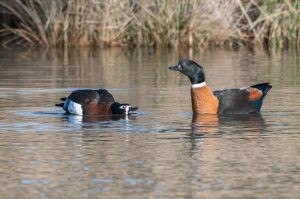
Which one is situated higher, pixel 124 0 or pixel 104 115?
pixel 124 0

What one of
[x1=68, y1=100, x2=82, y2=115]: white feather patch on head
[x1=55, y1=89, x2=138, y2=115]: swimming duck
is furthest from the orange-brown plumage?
[x1=68, y1=100, x2=82, y2=115]: white feather patch on head

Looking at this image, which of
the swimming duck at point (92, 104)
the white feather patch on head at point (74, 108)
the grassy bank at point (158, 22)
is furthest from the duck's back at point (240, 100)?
the grassy bank at point (158, 22)

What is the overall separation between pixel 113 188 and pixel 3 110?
5.04 meters

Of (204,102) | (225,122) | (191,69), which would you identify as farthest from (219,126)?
(191,69)

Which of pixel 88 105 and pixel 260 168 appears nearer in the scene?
pixel 260 168

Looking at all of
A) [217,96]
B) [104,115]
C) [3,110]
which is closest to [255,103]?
[217,96]

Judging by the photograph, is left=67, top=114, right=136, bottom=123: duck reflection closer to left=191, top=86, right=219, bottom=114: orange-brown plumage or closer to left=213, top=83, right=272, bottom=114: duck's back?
left=191, top=86, right=219, bottom=114: orange-brown plumage

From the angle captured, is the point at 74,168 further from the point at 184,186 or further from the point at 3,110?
the point at 3,110

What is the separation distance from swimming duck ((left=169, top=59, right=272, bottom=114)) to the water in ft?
0.57

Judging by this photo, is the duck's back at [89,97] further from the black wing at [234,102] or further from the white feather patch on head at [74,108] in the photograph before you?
the black wing at [234,102]

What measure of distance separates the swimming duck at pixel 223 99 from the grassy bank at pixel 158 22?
1015cm

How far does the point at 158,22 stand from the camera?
22641mm

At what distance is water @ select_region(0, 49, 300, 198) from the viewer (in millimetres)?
7996

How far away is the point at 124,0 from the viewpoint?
73.9 ft
